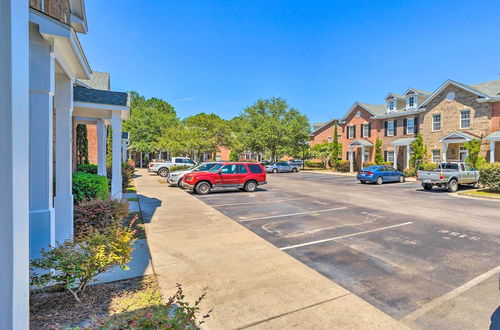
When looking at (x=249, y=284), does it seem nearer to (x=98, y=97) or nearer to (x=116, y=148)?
(x=116, y=148)

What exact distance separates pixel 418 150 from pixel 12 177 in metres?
31.8

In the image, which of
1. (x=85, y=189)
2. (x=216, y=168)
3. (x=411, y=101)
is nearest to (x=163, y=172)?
(x=216, y=168)

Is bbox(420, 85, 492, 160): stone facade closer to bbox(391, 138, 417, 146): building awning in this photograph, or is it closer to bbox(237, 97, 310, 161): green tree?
bbox(391, 138, 417, 146): building awning

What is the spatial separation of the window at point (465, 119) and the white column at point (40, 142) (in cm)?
3080

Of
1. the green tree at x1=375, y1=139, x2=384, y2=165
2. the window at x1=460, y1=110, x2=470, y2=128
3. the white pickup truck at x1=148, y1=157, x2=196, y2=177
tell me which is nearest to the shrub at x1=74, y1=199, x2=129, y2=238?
the white pickup truck at x1=148, y1=157, x2=196, y2=177

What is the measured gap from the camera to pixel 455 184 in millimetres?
16906

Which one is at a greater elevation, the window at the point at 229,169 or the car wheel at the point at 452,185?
the window at the point at 229,169

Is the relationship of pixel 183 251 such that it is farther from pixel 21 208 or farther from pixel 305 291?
pixel 21 208

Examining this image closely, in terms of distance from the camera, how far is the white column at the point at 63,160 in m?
5.25

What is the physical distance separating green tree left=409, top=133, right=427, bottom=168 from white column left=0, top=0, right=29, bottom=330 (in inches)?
1227

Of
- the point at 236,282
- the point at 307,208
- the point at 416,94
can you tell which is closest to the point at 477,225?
the point at 307,208

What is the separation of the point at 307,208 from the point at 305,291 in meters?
6.88

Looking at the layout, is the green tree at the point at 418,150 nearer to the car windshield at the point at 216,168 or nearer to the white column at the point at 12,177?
the car windshield at the point at 216,168

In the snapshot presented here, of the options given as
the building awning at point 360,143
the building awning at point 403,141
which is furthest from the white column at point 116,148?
the building awning at point 360,143
